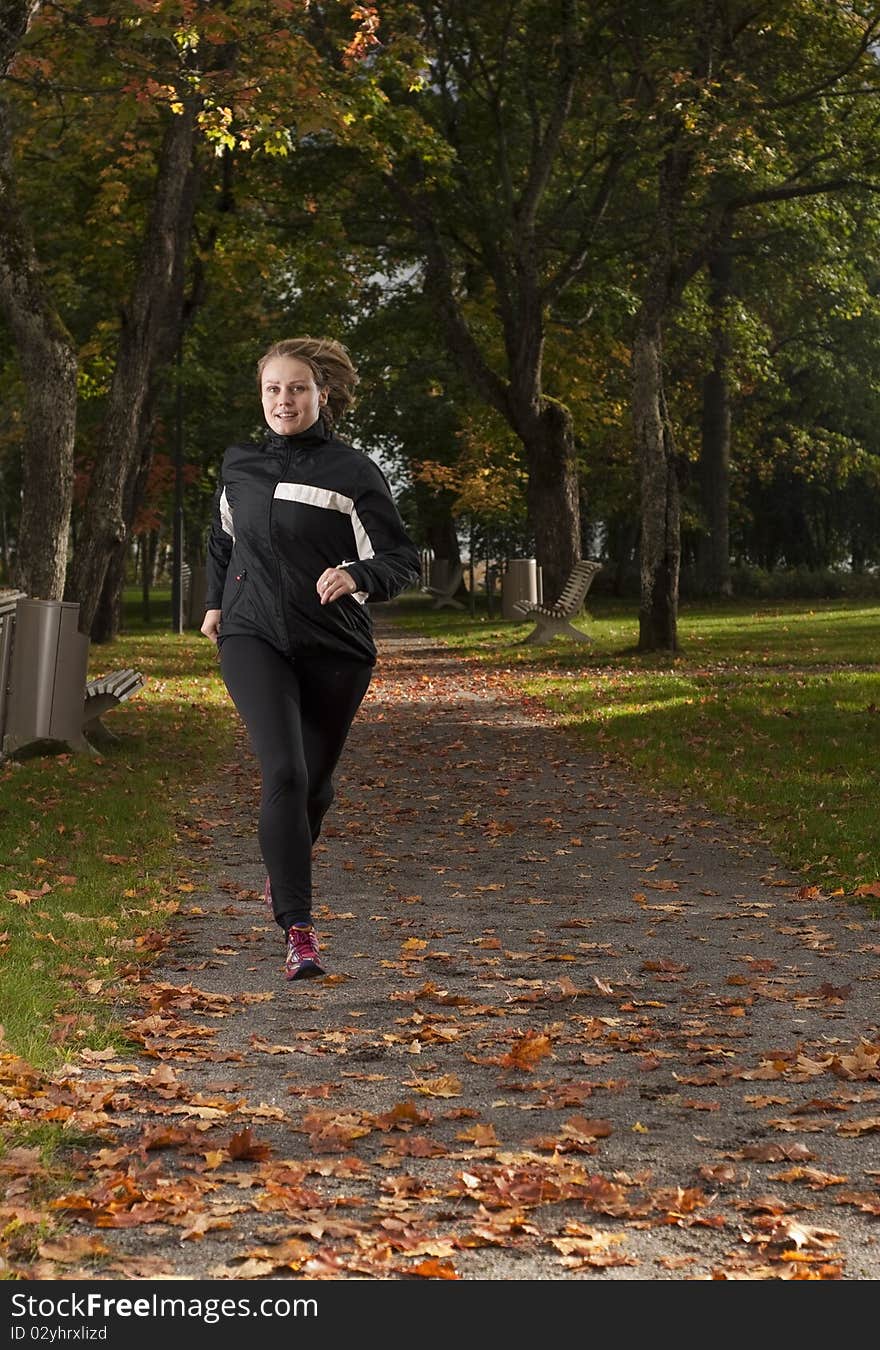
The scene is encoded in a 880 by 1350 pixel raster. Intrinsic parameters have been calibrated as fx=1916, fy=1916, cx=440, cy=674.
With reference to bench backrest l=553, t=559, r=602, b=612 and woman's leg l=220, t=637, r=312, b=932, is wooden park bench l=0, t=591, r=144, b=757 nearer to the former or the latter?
woman's leg l=220, t=637, r=312, b=932

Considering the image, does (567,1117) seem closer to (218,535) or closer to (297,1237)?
(297,1237)

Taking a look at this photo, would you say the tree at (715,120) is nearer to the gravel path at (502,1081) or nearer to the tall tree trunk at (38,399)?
the tall tree trunk at (38,399)

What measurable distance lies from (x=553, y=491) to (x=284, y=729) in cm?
2687

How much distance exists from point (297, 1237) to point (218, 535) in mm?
3060

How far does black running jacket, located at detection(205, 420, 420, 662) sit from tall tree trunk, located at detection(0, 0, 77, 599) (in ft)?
33.1

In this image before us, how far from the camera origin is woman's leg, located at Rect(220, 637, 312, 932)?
657cm

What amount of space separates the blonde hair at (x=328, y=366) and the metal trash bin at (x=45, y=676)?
23.5 feet

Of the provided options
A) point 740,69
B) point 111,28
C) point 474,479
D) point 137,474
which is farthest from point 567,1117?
point 474,479

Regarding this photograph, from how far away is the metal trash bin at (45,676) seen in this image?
13641 millimetres

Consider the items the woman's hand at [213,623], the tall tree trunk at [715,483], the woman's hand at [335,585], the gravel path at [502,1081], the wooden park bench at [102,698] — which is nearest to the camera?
the gravel path at [502,1081]

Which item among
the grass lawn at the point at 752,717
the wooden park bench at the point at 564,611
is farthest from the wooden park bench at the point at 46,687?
the wooden park bench at the point at 564,611

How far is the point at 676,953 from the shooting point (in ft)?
25.3

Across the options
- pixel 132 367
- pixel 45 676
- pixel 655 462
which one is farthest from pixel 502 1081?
pixel 655 462

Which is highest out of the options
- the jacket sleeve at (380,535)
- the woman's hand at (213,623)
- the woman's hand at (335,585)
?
the jacket sleeve at (380,535)
